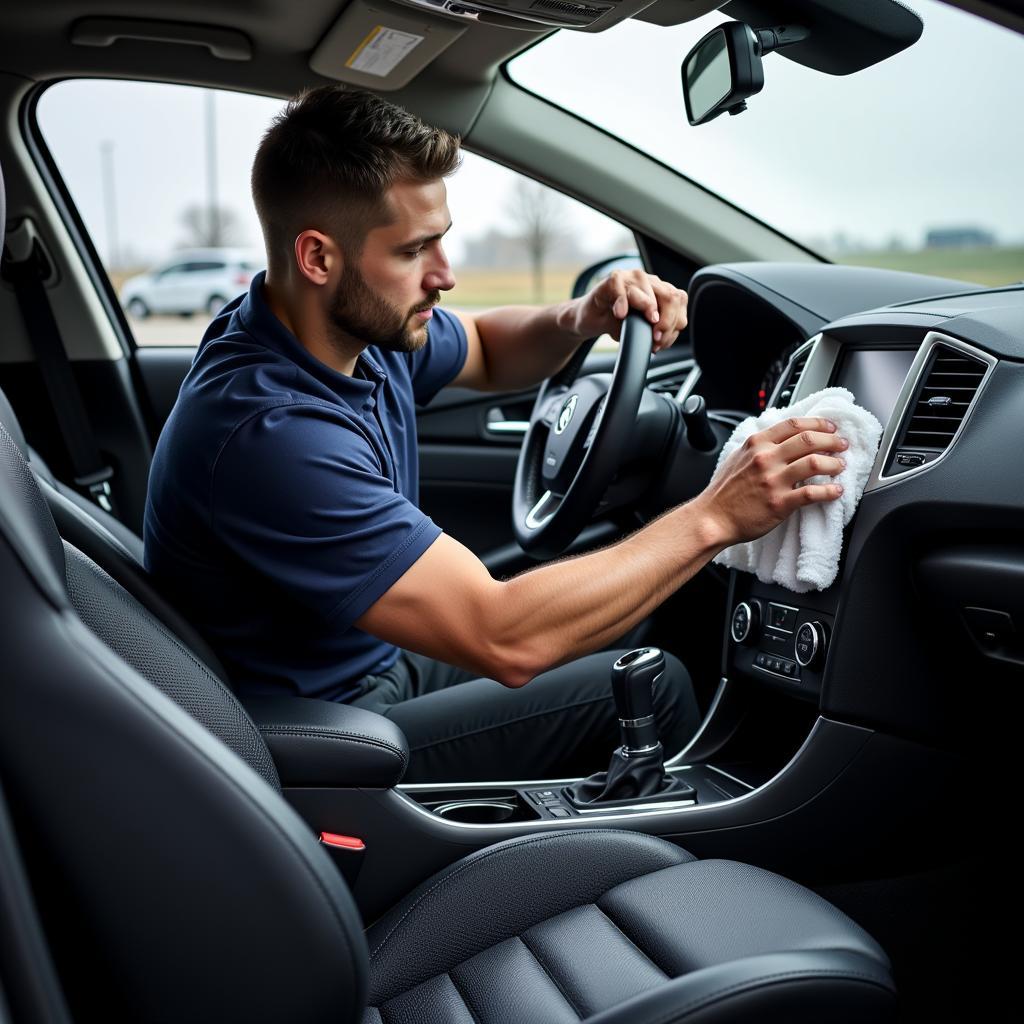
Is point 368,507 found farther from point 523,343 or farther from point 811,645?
point 523,343

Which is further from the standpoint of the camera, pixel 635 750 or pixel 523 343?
pixel 523 343

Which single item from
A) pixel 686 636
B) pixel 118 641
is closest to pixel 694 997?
pixel 118 641

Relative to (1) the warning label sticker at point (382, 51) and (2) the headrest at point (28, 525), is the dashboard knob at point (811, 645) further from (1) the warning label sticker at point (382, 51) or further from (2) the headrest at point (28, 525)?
(1) the warning label sticker at point (382, 51)

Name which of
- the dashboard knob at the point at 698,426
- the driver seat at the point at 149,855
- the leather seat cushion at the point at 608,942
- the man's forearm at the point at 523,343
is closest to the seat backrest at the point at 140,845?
the driver seat at the point at 149,855

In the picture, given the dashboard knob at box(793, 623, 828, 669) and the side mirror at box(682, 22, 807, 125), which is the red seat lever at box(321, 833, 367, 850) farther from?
the side mirror at box(682, 22, 807, 125)

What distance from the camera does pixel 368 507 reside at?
4.45 feet

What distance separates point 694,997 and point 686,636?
1.31 metres

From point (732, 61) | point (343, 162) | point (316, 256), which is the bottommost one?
point (316, 256)

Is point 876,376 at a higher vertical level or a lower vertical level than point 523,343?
higher

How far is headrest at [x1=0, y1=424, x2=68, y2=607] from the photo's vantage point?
77 centimetres

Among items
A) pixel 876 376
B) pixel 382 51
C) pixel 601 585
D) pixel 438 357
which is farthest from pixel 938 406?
pixel 382 51

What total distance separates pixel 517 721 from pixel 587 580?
1.27 ft

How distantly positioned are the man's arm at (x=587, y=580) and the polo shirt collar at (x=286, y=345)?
30 centimetres

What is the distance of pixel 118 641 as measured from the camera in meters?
0.98
